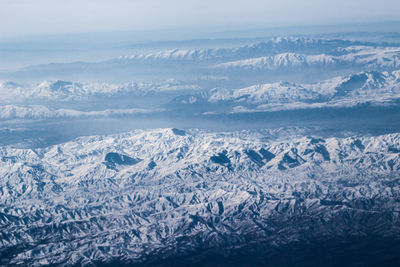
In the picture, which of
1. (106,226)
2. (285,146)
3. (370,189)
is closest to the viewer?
(106,226)

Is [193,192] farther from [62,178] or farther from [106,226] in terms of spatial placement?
[62,178]

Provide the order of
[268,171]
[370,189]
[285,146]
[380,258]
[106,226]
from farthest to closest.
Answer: [285,146] < [268,171] < [370,189] < [106,226] < [380,258]

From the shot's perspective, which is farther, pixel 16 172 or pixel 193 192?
pixel 16 172

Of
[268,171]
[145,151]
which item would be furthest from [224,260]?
[145,151]

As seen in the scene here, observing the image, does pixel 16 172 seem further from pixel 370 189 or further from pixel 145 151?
pixel 370 189

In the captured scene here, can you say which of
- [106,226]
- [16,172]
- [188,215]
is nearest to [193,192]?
[188,215]

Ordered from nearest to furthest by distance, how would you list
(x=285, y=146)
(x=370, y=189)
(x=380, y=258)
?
1. (x=380, y=258)
2. (x=370, y=189)
3. (x=285, y=146)
